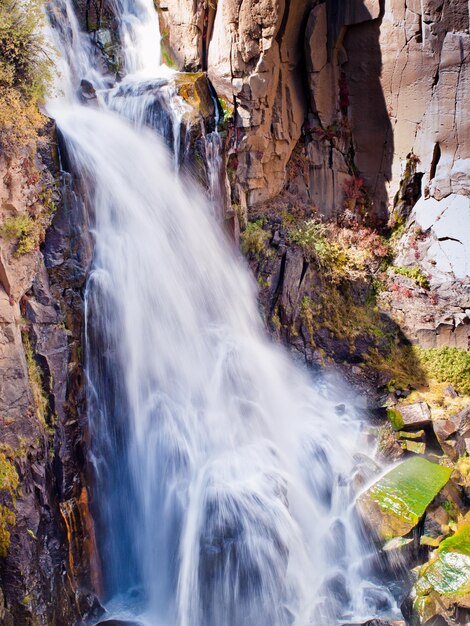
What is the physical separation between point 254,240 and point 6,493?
6.15 metres

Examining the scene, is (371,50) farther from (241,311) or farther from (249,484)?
(249,484)

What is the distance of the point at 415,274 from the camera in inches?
402

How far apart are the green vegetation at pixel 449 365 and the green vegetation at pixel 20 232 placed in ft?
24.0

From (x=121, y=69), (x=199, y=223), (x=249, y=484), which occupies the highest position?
(x=121, y=69)

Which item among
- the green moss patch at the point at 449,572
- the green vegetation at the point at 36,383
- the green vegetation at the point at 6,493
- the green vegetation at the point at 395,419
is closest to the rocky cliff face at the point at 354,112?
the green vegetation at the point at 395,419

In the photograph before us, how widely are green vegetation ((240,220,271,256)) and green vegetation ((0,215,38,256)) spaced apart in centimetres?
444

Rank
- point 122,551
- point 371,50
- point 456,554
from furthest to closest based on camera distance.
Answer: point 371,50
point 122,551
point 456,554

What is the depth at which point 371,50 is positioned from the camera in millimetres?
10164

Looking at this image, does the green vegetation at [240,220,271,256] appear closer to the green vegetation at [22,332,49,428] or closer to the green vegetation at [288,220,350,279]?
the green vegetation at [288,220,350,279]

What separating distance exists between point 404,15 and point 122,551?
1051cm

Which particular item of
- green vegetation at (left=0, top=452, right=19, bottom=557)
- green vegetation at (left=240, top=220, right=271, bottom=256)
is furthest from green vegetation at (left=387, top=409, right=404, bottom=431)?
green vegetation at (left=0, top=452, right=19, bottom=557)

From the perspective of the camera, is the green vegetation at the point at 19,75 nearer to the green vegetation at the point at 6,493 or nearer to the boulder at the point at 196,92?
the boulder at the point at 196,92

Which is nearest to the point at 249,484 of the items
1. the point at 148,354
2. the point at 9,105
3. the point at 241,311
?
the point at 148,354

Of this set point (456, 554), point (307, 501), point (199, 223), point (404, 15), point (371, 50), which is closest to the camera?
point (456, 554)
